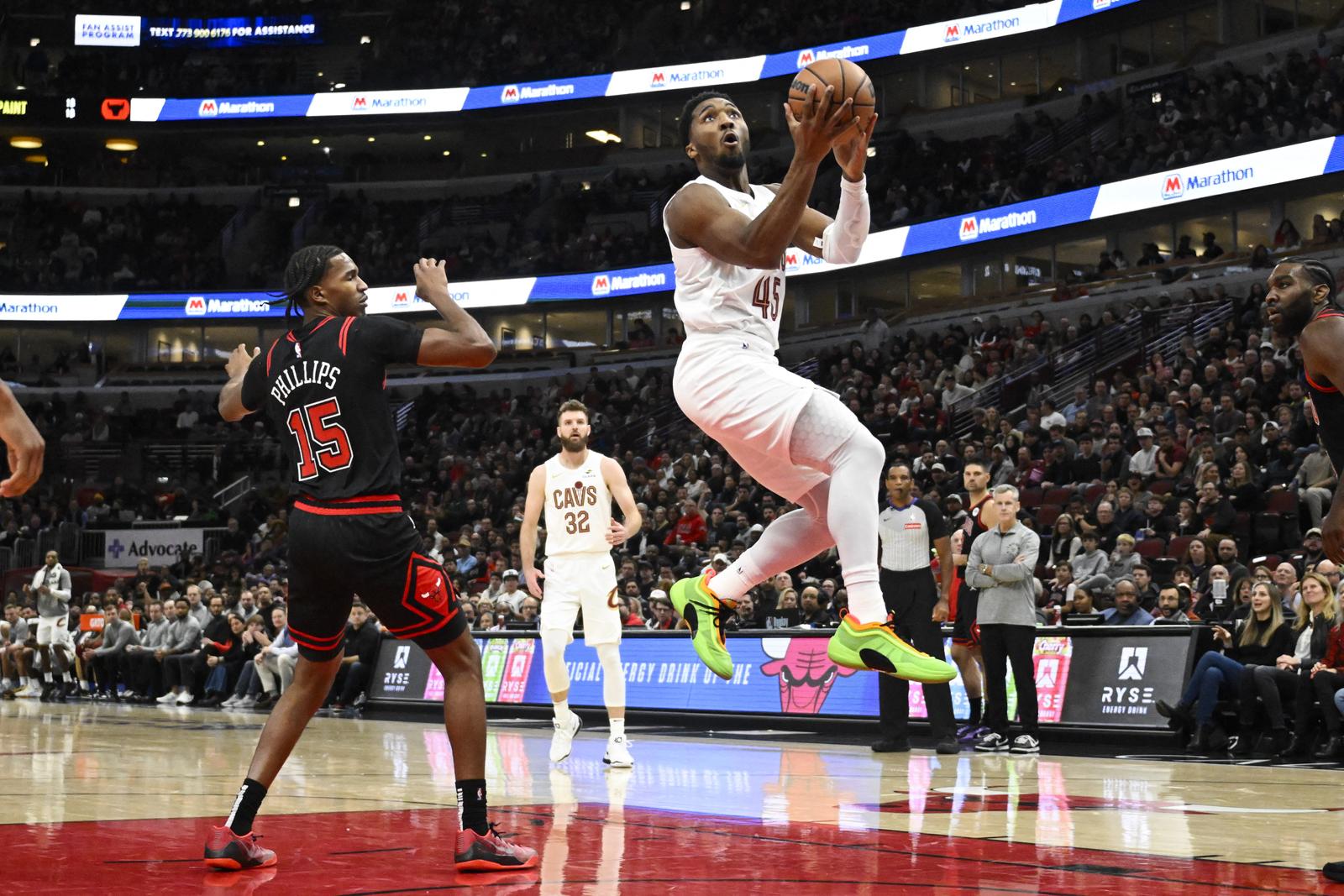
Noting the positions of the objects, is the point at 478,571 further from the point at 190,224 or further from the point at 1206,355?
the point at 190,224

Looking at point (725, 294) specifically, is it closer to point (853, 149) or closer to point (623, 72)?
point (853, 149)

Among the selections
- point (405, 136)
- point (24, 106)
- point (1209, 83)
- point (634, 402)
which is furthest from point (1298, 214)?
point (24, 106)

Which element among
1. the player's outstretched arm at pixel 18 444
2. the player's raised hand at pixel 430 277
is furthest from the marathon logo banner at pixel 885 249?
the player's outstretched arm at pixel 18 444

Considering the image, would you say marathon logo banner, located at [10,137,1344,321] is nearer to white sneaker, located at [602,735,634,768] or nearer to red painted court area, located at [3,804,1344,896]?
white sneaker, located at [602,735,634,768]

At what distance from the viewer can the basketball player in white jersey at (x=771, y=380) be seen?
4.61 m

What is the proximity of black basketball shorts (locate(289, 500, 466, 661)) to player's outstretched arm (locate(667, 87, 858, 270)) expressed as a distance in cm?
145

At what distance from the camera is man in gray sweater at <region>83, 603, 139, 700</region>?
69.6 feet

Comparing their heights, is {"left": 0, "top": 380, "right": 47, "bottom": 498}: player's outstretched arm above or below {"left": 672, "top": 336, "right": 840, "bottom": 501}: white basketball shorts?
below

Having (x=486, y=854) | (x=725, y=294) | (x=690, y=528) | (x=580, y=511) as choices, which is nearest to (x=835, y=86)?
(x=725, y=294)

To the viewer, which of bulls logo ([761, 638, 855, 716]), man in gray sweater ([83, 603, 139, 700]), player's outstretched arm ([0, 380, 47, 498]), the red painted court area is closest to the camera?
player's outstretched arm ([0, 380, 47, 498])

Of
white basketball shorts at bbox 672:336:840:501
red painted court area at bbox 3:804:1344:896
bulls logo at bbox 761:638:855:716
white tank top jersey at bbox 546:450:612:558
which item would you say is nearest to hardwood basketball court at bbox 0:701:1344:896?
red painted court area at bbox 3:804:1344:896

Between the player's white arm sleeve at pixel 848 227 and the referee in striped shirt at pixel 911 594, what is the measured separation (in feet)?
17.9

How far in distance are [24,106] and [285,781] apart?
41089mm

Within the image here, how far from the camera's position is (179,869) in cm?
460
